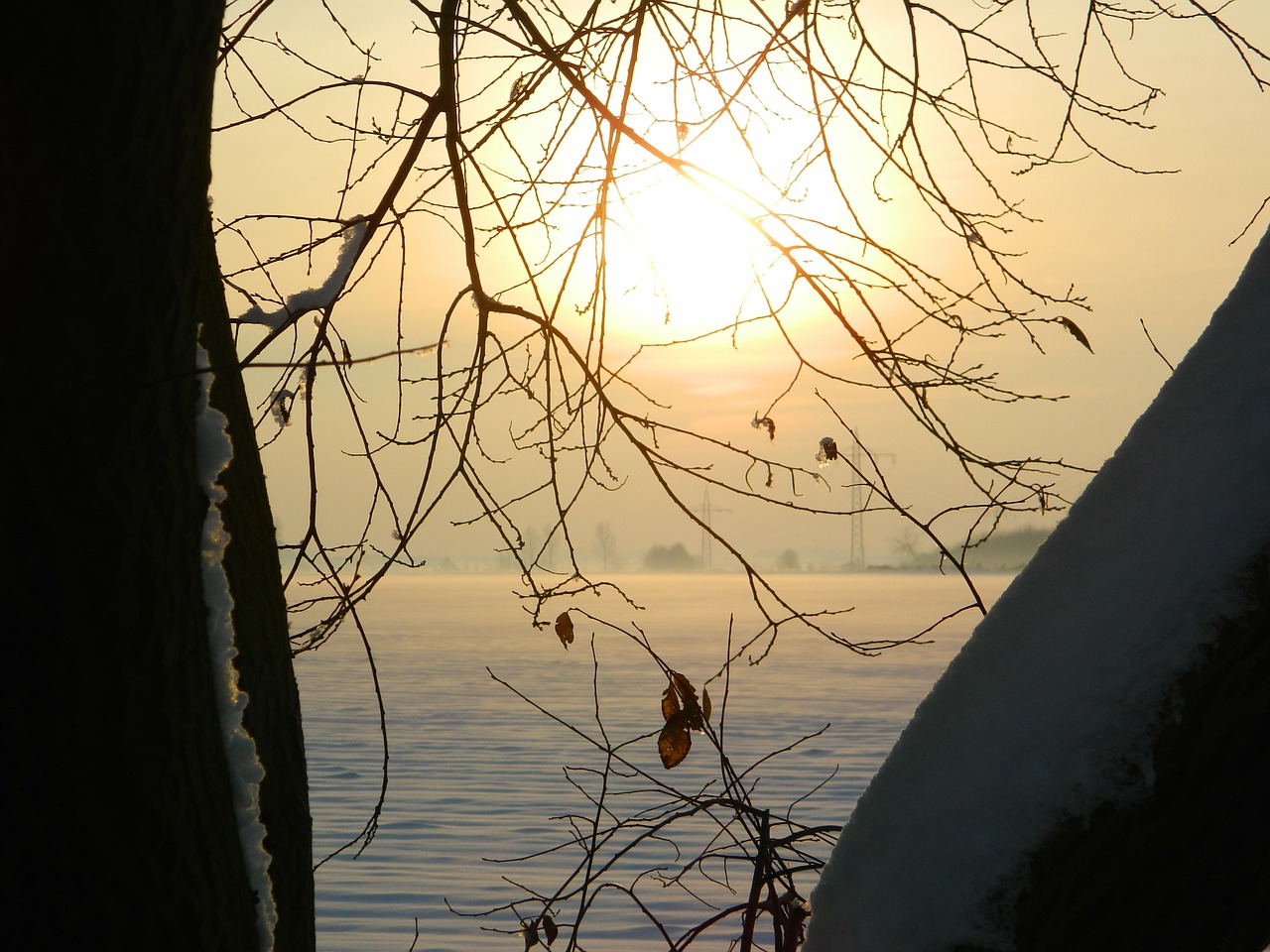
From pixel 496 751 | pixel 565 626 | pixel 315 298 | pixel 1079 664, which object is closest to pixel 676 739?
pixel 565 626

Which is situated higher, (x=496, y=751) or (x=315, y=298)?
→ (x=315, y=298)

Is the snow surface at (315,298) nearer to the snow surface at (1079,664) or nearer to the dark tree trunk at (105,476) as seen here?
the dark tree trunk at (105,476)

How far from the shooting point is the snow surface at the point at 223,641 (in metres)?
1.44

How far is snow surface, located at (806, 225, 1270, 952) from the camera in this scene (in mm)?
1127

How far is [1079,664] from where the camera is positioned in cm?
115

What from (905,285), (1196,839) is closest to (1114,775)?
(1196,839)

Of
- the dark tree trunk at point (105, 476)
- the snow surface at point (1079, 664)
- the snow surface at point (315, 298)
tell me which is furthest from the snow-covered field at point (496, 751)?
the snow surface at point (1079, 664)

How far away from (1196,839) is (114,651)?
A: 1144mm

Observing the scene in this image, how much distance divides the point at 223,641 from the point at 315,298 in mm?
1007

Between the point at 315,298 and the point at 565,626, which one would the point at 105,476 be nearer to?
the point at 315,298

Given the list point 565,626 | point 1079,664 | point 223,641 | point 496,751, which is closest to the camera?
point 1079,664

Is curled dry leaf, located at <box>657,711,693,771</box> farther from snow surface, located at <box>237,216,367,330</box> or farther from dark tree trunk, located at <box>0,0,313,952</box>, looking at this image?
dark tree trunk, located at <box>0,0,313,952</box>

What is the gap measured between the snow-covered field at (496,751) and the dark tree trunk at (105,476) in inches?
176

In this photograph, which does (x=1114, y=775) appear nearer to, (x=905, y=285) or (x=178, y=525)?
(x=178, y=525)
